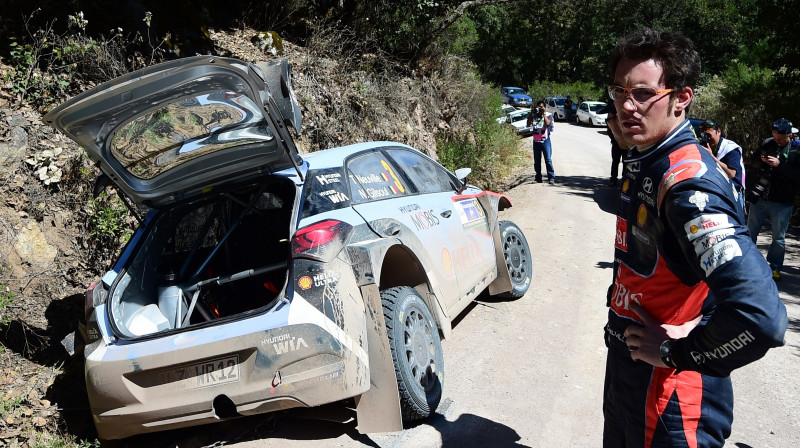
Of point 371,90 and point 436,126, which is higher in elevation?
point 371,90

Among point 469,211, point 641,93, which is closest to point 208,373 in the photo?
point 641,93

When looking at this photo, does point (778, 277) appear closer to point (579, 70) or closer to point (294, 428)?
point (294, 428)

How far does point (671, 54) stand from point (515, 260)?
490 cm

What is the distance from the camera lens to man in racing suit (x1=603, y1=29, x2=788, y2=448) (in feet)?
5.96

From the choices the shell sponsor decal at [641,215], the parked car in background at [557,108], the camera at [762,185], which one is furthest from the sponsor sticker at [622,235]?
the parked car in background at [557,108]

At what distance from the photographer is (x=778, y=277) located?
26.0 ft

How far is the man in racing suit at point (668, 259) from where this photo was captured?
182 cm

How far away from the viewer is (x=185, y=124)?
412 centimetres

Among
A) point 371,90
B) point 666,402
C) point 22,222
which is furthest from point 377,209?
point 371,90

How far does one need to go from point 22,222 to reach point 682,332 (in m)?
6.13

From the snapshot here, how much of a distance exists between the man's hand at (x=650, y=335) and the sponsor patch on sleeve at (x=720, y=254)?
0.37 metres

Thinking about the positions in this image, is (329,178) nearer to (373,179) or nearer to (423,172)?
(373,179)

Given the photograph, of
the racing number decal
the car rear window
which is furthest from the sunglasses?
the racing number decal

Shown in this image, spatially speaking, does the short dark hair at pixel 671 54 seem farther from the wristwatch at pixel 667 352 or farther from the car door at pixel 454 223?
the car door at pixel 454 223
